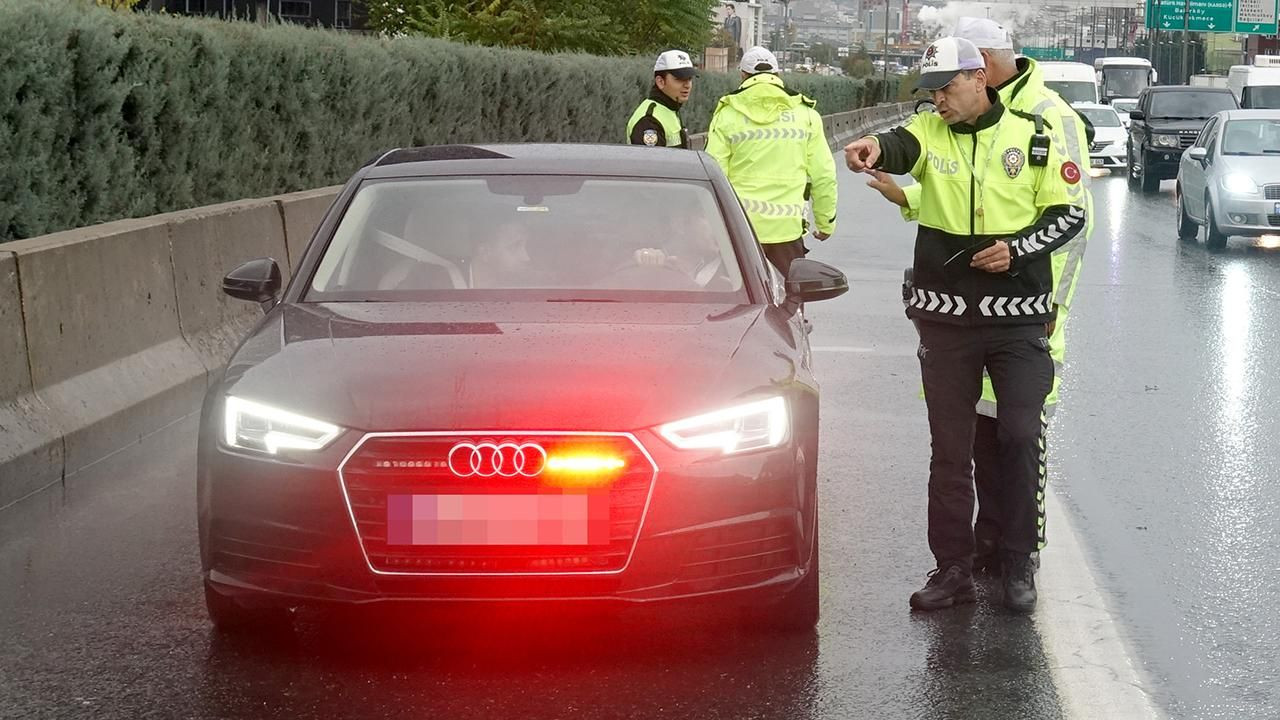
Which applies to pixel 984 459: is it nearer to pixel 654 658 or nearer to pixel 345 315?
pixel 654 658

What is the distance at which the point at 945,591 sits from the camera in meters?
6.05

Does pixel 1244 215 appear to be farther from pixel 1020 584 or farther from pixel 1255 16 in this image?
pixel 1255 16

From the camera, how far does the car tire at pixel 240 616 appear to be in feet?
17.9

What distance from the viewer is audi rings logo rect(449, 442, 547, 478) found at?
198 inches

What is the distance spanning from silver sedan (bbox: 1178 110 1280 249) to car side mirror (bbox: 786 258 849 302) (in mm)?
15568

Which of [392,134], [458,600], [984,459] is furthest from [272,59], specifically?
[458,600]

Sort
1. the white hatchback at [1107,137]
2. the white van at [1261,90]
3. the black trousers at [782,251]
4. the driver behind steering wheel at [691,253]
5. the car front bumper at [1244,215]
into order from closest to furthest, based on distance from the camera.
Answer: the driver behind steering wheel at [691,253]
the black trousers at [782,251]
the car front bumper at [1244,215]
the white hatchback at [1107,137]
the white van at [1261,90]

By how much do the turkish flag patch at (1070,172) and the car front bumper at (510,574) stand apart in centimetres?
143

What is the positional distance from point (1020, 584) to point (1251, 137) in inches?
723

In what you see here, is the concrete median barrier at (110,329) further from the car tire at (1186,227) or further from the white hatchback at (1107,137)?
the white hatchback at (1107,137)

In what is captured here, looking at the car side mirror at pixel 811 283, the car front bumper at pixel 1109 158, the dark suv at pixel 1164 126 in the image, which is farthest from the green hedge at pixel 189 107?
the car front bumper at pixel 1109 158

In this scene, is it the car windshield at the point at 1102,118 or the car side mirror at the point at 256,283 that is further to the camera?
the car windshield at the point at 1102,118

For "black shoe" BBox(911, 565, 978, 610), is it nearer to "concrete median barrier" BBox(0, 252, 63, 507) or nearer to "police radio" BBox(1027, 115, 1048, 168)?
"police radio" BBox(1027, 115, 1048, 168)

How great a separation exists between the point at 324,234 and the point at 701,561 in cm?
213
